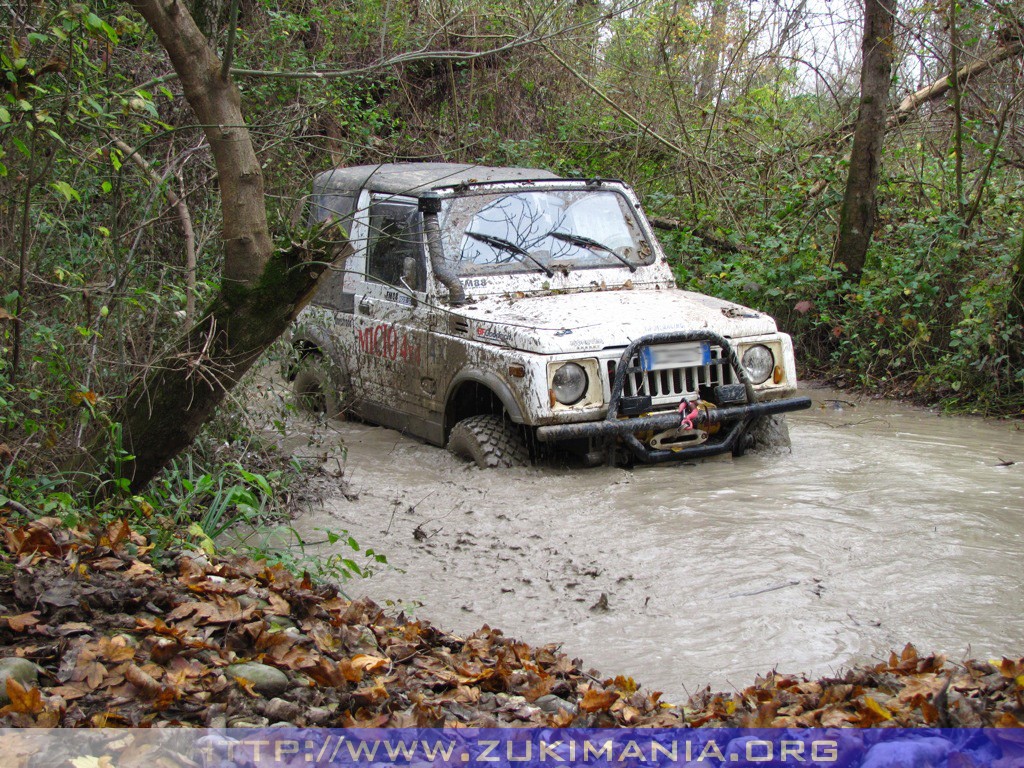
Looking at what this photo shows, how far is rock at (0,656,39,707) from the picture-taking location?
8.67ft

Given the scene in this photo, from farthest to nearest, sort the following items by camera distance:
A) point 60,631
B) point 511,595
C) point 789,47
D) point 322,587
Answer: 1. point 789,47
2. point 511,595
3. point 322,587
4. point 60,631

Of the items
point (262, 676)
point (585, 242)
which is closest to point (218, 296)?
point (262, 676)

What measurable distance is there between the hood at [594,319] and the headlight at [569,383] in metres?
0.12

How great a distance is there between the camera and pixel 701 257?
10672mm

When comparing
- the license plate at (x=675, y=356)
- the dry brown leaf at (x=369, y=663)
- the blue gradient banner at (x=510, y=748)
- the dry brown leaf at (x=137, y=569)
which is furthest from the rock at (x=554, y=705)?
the license plate at (x=675, y=356)

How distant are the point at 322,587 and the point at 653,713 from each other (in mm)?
1470

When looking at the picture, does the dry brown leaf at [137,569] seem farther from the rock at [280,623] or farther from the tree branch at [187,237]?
the tree branch at [187,237]

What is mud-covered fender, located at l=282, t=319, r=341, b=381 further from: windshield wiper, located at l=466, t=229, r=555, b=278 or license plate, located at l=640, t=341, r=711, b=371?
license plate, located at l=640, t=341, r=711, b=371

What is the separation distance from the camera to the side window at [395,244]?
6645 millimetres

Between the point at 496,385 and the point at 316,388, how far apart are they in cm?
235

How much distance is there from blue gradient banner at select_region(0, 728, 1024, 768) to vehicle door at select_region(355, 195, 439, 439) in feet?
13.5

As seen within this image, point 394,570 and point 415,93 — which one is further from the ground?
point 415,93

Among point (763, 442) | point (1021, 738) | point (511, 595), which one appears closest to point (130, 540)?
point (511, 595)

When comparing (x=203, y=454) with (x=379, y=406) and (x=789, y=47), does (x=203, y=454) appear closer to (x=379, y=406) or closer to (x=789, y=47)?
(x=379, y=406)
